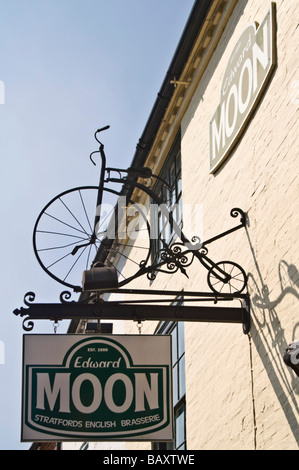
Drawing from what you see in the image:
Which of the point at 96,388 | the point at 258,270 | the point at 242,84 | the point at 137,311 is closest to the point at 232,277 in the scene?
the point at 258,270

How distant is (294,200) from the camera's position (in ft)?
24.1

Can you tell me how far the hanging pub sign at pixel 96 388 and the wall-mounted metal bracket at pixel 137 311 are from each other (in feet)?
0.63

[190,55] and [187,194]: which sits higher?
[190,55]

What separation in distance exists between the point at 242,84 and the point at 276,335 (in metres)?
2.88

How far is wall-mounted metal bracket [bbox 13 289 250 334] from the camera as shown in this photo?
783cm

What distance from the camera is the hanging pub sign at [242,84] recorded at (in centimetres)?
838

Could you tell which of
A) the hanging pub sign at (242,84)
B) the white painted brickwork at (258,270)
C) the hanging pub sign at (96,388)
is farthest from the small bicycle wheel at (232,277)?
the hanging pub sign at (242,84)
